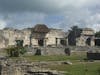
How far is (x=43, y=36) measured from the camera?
6488cm

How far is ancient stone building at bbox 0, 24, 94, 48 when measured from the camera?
60.9 meters

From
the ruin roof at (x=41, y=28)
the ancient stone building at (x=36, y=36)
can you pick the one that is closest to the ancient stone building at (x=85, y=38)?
the ancient stone building at (x=36, y=36)

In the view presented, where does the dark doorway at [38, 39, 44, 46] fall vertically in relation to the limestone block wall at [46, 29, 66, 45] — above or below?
below

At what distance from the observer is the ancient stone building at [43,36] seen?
6090 cm

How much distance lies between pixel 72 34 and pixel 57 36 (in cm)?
378

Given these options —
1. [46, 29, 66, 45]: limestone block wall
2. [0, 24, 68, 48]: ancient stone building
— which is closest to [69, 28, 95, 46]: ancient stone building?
[0, 24, 68, 48]: ancient stone building

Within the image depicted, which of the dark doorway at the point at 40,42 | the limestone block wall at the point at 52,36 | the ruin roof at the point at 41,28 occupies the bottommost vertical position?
the dark doorway at the point at 40,42

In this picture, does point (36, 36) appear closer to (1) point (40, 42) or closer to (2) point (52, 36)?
(1) point (40, 42)

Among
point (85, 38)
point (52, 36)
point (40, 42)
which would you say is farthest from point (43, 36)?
point (85, 38)

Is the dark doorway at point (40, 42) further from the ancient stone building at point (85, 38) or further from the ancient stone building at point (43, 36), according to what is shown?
the ancient stone building at point (85, 38)

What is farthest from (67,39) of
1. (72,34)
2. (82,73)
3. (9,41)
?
(82,73)

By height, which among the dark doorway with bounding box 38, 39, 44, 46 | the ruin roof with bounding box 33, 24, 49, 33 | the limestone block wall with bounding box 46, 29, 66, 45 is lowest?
the dark doorway with bounding box 38, 39, 44, 46

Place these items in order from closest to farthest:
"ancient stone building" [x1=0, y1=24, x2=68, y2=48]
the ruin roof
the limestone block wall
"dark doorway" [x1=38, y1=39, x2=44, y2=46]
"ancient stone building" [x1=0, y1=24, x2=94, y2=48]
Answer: "ancient stone building" [x1=0, y1=24, x2=68, y2=48]
"ancient stone building" [x1=0, y1=24, x2=94, y2=48]
the ruin roof
"dark doorway" [x1=38, y1=39, x2=44, y2=46]
the limestone block wall

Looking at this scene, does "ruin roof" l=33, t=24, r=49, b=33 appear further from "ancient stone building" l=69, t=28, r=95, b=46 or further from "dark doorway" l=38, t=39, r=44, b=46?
"ancient stone building" l=69, t=28, r=95, b=46
